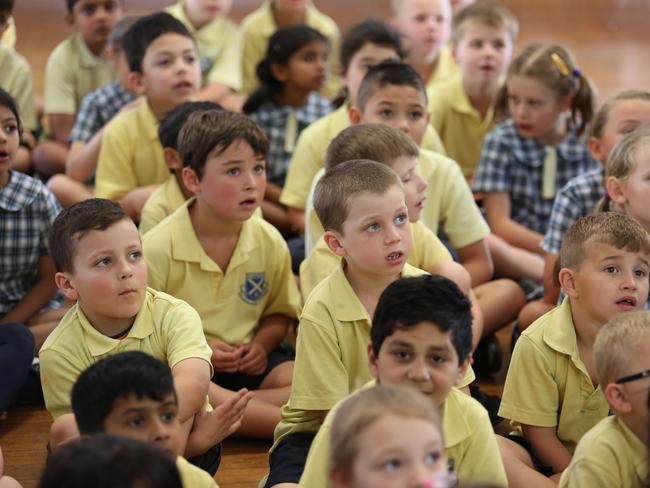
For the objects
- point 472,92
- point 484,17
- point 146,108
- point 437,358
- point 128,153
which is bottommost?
point 437,358

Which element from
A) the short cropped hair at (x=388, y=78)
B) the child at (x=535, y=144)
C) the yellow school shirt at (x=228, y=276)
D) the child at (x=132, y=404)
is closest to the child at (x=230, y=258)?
the yellow school shirt at (x=228, y=276)

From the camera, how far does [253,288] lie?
2.27 metres

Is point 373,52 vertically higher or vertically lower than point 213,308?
higher

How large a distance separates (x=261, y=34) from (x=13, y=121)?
1566 mm

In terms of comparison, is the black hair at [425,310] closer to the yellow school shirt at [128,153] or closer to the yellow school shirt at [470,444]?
the yellow school shirt at [470,444]

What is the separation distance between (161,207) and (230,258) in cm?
29

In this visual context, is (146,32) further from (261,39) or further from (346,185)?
(346,185)

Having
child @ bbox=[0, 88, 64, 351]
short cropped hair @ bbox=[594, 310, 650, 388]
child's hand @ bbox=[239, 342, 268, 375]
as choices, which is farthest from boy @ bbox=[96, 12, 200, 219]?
short cropped hair @ bbox=[594, 310, 650, 388]

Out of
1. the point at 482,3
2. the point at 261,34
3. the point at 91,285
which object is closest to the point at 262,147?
the point at 91,285

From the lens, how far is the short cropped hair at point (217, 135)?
7.32ft

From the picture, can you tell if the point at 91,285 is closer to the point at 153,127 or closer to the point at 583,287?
the point at 583,287

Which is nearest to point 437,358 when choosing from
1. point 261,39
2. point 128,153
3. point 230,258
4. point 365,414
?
point 365,414

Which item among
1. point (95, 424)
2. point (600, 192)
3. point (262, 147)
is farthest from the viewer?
point (600, 192)

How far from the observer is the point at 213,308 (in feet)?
7.36
